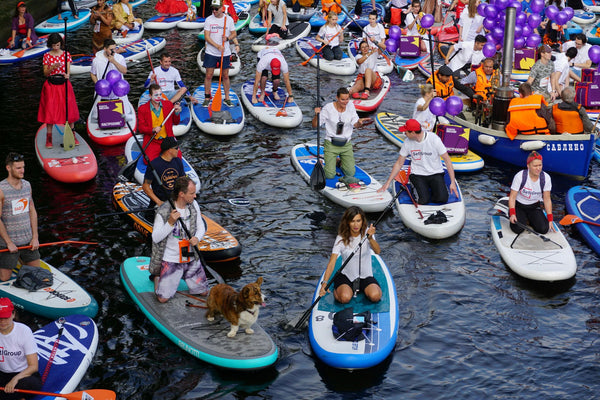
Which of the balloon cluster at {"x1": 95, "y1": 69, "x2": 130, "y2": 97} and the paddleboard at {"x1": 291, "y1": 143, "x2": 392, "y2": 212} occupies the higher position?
the balloon cluster at {"x1": 95, "y1": 69, "x2": 130, "y2": 97}

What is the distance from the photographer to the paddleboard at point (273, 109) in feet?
56.3

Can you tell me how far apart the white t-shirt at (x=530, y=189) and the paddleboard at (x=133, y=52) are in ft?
40.8

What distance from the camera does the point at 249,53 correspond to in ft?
77.9

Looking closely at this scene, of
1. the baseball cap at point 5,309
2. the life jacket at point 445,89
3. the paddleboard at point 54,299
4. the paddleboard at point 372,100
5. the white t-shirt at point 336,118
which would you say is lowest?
the paddleboard at point 372,100

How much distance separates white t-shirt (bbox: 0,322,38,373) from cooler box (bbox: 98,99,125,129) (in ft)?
29.1

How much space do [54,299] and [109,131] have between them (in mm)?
6791

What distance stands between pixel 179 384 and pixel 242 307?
3.77 feet

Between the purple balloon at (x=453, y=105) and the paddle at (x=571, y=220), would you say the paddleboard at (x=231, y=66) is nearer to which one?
the purple balloon at (x=453, y=105)

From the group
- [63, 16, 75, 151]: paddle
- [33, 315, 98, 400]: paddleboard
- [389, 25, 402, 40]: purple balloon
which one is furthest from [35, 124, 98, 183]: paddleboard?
[389, 25, 402, 40]: purple balloon

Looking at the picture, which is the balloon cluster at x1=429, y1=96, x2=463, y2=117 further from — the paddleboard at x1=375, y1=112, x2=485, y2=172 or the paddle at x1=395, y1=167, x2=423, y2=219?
the paddle at x1=395, y1=167, x2=423, y2=219

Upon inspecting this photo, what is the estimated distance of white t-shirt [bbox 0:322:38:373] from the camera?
7742 mm

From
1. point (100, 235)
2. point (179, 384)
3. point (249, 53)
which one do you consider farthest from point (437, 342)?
point (249, 53)

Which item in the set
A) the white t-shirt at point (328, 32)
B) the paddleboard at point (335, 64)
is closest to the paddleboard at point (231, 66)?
the paddleboard at point (335, 64)

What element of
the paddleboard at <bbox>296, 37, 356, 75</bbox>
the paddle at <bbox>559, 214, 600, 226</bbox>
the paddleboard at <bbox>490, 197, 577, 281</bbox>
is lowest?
the paddleboard at <bbox>296, 37, 356, 75</bbox>
